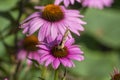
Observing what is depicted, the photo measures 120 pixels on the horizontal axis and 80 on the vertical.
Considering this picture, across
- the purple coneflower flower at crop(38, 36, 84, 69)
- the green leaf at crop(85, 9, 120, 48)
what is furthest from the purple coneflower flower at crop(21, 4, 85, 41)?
the green leaf at crop(85, 9, 120, 48)

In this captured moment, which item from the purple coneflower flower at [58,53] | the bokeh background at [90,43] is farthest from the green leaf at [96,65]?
the purple coneflower flower at [58,53]

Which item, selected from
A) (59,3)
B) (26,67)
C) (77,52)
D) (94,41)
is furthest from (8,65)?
(94,41)

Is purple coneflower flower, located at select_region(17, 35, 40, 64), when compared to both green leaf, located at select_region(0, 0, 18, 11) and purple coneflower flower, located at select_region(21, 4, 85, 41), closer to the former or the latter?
purple coneflower flower, located at select_region(21, 4, 85, 41)

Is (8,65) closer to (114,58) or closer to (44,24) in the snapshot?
(44,24)

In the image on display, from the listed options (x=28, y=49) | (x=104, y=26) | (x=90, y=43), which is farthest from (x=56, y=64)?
(x=104, y=26)

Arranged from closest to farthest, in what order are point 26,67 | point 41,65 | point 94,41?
point 41,65 → point 26,67 → point 94,41

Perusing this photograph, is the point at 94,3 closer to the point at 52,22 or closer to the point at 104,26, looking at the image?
the point at 52,22

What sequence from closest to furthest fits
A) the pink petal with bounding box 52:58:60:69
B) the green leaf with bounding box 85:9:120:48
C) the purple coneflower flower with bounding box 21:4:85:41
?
the pink petal with bounding box 52:58:60:69 → the purple coneflower flower with bounding box 21:4:85:41 → the green leaf with bounding box 85:9:120:48
